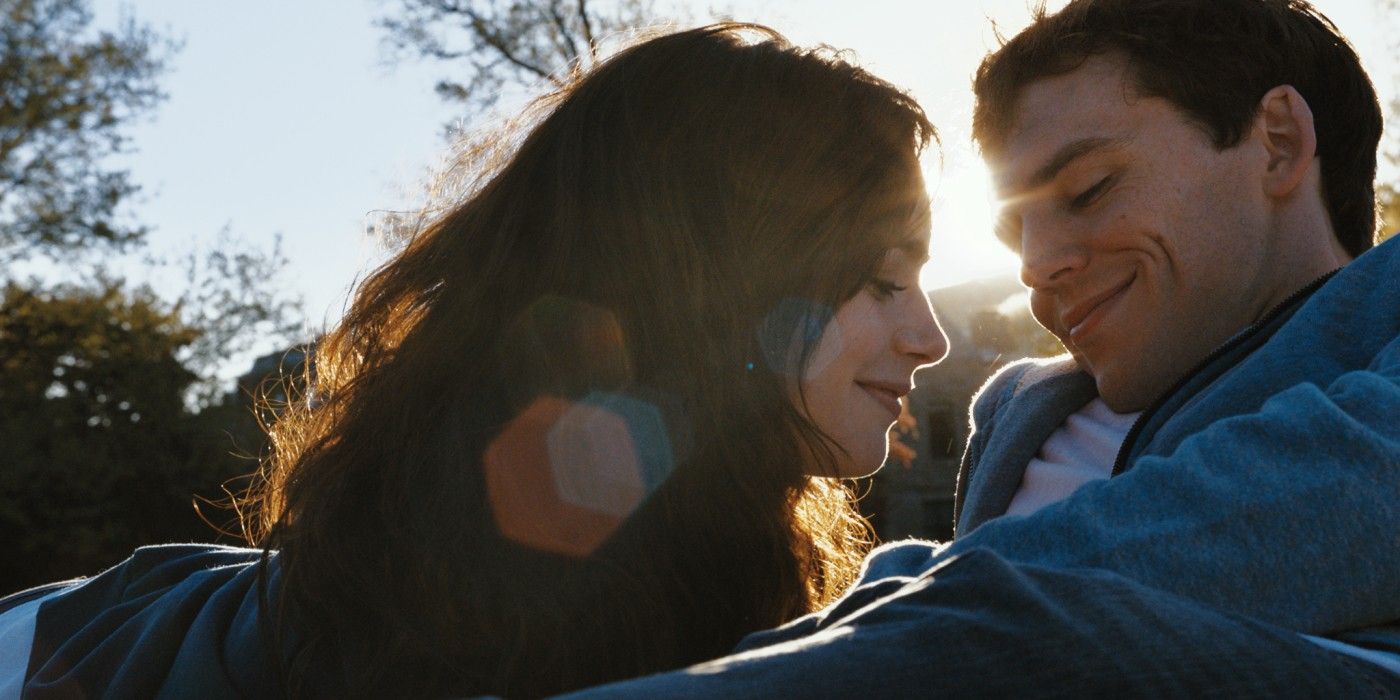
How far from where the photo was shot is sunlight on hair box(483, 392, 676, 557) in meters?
1.95

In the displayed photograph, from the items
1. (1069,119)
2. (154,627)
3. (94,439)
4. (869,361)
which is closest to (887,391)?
(869,361)

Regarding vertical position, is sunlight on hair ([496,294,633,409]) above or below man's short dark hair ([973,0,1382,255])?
below

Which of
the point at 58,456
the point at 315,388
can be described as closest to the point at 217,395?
the point at 58,456

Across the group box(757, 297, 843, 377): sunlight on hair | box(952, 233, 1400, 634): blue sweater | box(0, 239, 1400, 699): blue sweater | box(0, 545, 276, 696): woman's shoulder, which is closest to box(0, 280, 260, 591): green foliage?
box(0, 545, 276, 696): woman's shoulder

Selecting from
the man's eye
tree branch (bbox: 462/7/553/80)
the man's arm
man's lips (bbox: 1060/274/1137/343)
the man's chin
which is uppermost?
tree branch (bbox: 462/7/553/80)

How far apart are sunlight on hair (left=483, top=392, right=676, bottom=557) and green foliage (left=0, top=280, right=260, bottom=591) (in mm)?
13470

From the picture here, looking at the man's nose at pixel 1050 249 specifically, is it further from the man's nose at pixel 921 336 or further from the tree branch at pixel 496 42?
the tree branch at pixel 496 42

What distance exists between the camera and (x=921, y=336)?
2381 mm

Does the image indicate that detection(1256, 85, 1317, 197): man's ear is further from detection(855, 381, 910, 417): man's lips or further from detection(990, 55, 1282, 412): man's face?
detection(855, 381, 910, 417): man's lips

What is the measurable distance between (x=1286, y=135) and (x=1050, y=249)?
61 cm

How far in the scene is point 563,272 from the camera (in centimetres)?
212

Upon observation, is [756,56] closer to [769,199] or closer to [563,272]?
[769,199]

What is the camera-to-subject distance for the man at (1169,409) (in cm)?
103

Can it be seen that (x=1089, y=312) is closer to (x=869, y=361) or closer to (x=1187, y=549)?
(x=869, y=361)
